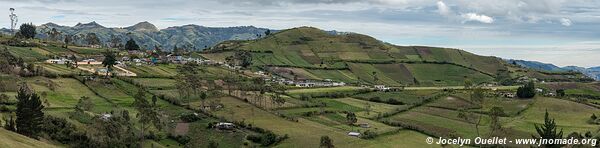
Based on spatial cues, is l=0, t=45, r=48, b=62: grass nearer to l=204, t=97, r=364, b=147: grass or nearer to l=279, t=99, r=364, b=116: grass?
l=204, t=97, r=364, b=147: grass

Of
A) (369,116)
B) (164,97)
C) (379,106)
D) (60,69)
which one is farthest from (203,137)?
(60,69)

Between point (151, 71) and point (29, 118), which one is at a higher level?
point (151, 71)

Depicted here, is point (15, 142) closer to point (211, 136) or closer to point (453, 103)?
point (211, 136)

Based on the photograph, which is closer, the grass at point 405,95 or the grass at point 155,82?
the grass at point 155,82

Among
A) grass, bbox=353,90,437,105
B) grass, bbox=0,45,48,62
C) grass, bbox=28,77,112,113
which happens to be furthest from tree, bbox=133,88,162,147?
grass, bbox=0,45,48,62

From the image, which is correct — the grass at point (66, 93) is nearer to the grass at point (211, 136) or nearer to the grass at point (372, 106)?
the grass at point (211, 136)

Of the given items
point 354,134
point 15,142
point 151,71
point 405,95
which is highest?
point 151,71

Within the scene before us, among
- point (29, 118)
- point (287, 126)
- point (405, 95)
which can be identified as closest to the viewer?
point (29, 118)

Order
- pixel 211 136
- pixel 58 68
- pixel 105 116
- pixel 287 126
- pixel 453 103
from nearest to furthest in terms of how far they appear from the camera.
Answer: pixel 105 116 → pixel 211 136 → pixel 287 126 → pixel 453 103 → pixel 58 68

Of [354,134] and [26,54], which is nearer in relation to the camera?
[354,134]

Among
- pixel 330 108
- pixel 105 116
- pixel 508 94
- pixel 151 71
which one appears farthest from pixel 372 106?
pixel 151 71

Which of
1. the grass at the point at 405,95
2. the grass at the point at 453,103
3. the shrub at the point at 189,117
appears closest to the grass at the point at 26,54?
the shrub at the point at 189,117
